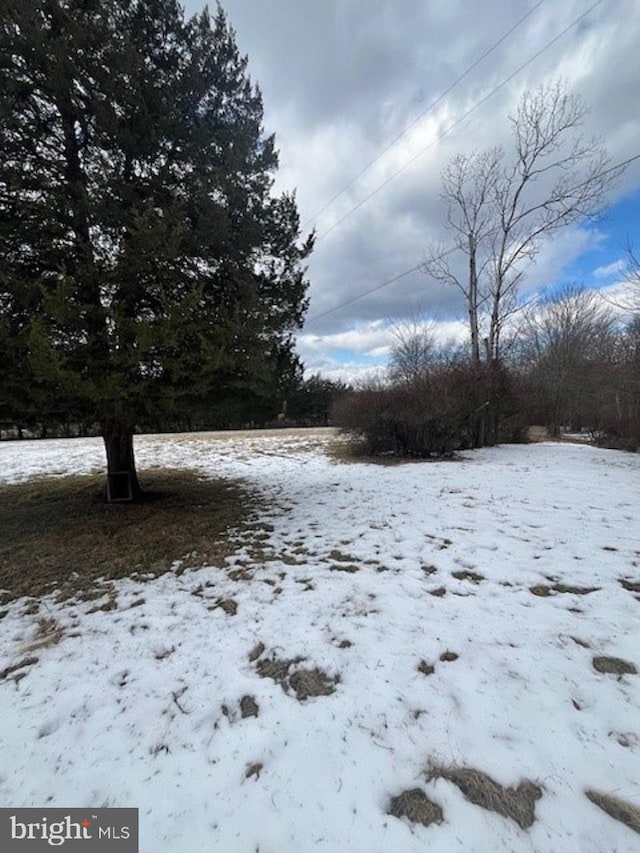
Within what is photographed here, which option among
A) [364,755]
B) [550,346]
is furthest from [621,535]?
[550,346]

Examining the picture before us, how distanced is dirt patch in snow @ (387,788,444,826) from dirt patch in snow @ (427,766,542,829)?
9 centimetres

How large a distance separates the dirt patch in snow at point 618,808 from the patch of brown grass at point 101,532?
→ 310 cm

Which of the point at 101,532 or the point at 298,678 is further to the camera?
the point at 101,532

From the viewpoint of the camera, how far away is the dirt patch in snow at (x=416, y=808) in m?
1.41

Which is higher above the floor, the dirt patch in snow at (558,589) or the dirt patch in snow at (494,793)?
the dirt patch in snow at (558,589)

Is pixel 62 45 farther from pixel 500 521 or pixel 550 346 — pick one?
pixel 550 346

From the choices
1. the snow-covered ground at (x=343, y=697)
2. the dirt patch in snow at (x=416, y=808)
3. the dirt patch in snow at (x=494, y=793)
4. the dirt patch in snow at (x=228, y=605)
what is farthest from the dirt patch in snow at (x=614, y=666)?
the dirt patch in snow at (x=228, y=605)

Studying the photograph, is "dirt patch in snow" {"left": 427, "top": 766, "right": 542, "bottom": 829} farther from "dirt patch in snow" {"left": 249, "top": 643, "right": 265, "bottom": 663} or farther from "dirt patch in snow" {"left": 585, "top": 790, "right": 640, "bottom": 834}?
"dirt patch in snow" {"left": 249, "top": 643, "right": 265, "bottom": 663}

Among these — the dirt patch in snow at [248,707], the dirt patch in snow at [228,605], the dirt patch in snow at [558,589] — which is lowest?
the dirt patch in snow at [248,707]

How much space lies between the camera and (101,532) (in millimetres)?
4770

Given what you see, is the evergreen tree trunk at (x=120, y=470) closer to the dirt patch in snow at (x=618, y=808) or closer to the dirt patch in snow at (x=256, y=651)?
the dirt patch in snow at (x=256, y=651)

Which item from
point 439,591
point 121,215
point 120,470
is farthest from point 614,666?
point 120,470

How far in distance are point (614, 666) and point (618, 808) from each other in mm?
894

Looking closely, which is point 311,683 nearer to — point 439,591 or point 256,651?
point 256,651
